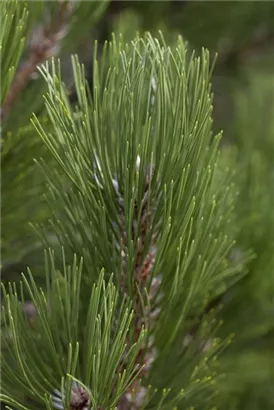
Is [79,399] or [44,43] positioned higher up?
[44,43]

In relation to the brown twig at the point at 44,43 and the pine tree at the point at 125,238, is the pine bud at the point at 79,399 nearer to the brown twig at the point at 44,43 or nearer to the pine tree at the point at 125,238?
the pine tree at the point at 125,238

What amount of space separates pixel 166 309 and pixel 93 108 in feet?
0.40

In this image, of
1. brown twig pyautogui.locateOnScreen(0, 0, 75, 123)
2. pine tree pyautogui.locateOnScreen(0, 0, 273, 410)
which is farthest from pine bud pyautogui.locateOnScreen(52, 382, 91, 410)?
brown twig pyautogui.locateOnScreen(0, 0, 75, 123)

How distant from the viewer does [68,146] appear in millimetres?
332

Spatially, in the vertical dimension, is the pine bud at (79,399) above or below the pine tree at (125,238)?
below

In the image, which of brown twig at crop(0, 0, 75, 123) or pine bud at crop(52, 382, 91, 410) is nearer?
pine bud at crop(52, 382, 91, 410)

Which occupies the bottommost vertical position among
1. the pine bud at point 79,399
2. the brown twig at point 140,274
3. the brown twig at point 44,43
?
the pine bud at point 79,399

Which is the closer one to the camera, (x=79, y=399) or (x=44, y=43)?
(x=79, y=399)

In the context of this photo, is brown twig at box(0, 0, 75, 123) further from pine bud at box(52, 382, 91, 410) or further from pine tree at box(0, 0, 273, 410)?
pine bud at box(52, 382, 91, 410)

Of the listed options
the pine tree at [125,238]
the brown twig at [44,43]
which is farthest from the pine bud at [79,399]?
the brown twig at [44,43]

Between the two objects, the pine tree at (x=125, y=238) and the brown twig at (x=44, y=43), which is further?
the brown twig at (x=44, y=43)

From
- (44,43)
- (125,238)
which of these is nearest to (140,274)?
(125,238)

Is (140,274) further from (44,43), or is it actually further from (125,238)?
(44,43)

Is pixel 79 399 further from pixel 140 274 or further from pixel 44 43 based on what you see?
pixel 44 43
